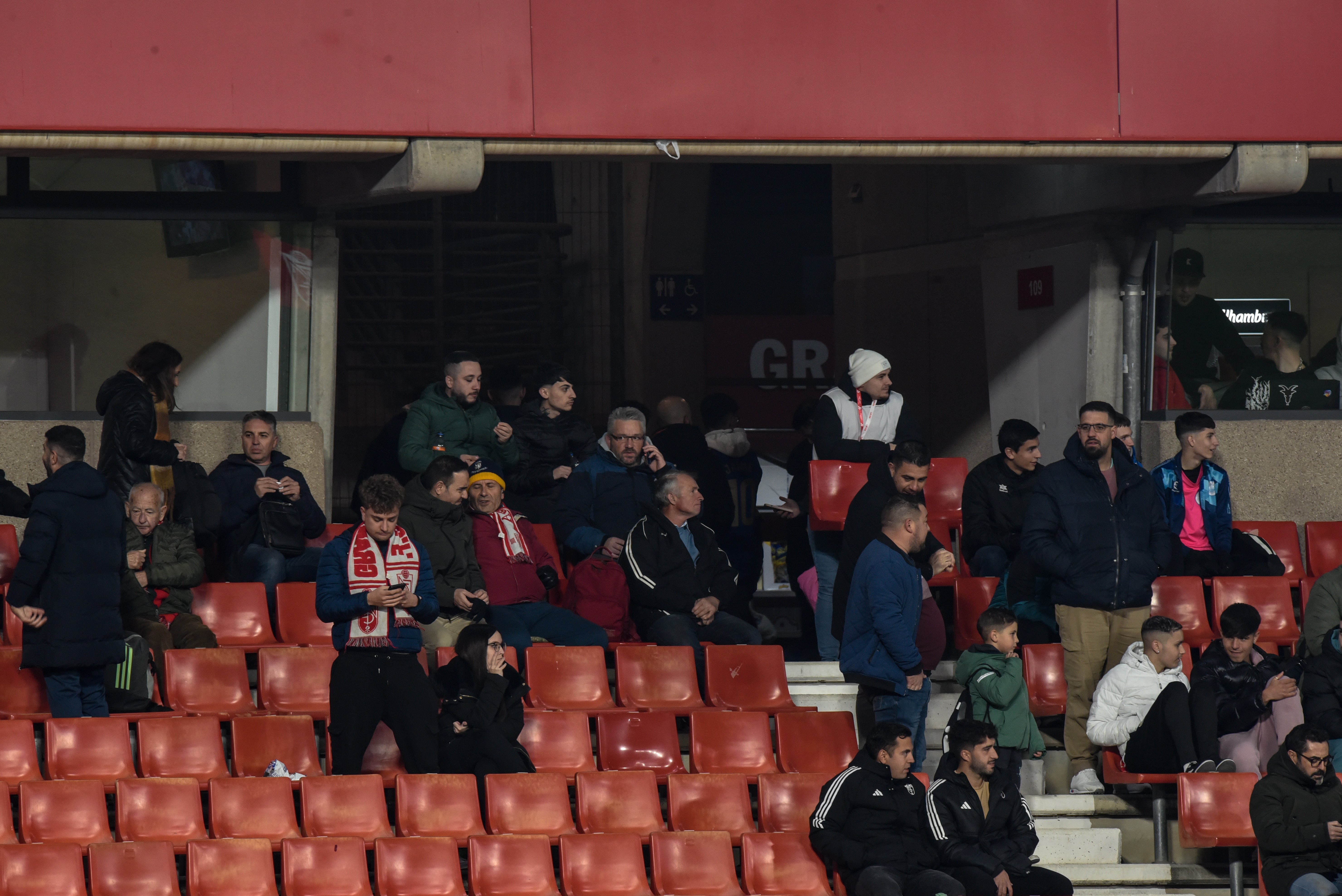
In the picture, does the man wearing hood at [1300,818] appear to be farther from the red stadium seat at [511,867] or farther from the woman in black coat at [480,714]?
the woman in black coat at [480,714]

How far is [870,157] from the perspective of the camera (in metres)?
9.50

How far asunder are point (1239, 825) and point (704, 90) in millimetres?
4247

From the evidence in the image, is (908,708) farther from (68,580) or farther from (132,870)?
(68,580)

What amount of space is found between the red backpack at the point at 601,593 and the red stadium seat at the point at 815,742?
1.06m

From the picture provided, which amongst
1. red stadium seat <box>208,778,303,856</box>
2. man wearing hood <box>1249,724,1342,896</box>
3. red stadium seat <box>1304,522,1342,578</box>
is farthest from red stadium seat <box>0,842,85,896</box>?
red stadium seat <box>1304,522,1342,578</box>

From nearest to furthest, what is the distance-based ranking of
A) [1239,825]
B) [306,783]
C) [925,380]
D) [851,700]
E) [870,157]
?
[306,783] < [1239,825] < [851,700] < [870,157] < [925,380]

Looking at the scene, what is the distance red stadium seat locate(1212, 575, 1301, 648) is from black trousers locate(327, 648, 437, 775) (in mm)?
4294

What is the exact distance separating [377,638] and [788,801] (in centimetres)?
180

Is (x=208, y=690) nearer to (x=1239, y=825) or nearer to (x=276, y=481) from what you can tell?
(x=276, y=481)

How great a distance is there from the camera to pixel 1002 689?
25.8 feet

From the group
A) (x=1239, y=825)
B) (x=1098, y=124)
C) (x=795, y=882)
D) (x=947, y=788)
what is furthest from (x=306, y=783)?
(x=1098, y=124)

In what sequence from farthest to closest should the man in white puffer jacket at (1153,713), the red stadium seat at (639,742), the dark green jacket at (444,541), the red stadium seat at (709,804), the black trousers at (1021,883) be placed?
the dark green jacket at (444,541) < the man in white puffer jacket at (1153,713) < the red stadium seat at (639,742) < the red stadium seat at (709,804) < the black trousers at (1021,883)

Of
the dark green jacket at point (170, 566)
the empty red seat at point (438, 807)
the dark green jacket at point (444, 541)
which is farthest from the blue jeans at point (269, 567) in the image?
the empty red seat at point (438, 807)

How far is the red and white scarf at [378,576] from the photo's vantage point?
7.42 meters
